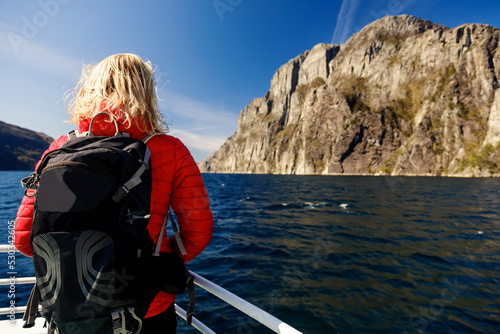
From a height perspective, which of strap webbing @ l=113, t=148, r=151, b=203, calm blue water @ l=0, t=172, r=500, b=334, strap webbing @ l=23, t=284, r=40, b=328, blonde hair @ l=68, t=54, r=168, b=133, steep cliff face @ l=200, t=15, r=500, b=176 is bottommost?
calm blue water @ l=0, t=172, r=500, b=334

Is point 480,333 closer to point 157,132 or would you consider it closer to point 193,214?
point 193,214

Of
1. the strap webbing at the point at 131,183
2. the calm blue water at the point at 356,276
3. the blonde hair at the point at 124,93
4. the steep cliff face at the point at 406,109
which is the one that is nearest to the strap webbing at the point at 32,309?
the strap webbing at the point at 131,183

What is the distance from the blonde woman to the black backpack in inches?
10.9

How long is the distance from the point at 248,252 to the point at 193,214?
9.44 m

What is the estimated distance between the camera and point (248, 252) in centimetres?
1059

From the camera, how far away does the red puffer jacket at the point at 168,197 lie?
1705 millimetres

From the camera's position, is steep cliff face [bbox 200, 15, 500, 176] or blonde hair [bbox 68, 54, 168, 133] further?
steep cliff face [bbox 200, 15, 500, 176]

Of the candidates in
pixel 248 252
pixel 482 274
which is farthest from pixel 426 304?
pixel 248 252

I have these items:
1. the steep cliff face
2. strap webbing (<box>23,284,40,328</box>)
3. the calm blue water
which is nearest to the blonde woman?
strap webbing (<box>23,284,40,328</box>)

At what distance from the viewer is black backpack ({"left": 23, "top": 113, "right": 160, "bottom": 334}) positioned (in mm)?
1251

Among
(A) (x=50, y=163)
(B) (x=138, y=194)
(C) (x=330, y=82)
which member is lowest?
(B) (x=138, y=194)

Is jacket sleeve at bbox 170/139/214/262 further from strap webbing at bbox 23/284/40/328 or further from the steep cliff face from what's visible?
the steep cliff face

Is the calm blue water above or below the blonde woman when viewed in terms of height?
below

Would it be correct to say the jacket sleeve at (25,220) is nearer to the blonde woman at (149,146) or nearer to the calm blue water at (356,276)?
the blonde woman at (149,146)
